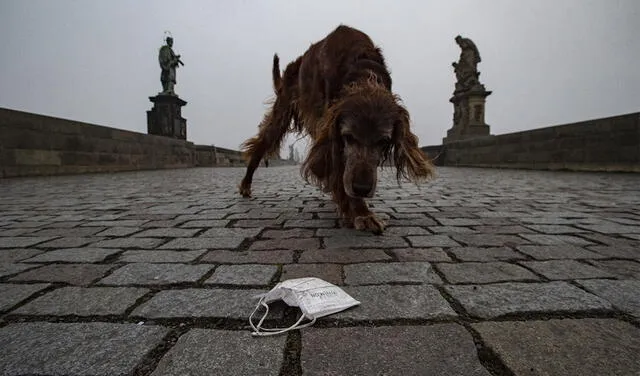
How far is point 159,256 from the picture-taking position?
1841 mm

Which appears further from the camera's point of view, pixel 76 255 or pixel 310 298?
pixel 76 255

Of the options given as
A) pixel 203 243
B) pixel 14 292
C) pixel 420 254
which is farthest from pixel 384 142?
pixel 14 292

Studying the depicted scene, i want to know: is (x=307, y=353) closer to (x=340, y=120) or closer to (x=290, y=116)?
(x=340, y=120)

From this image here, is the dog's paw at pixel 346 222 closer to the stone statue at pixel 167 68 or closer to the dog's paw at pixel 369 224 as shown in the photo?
the dog's paw at pixel 369 224

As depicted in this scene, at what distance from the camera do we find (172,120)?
688 inches

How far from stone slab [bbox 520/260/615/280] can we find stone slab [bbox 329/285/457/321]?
610mm

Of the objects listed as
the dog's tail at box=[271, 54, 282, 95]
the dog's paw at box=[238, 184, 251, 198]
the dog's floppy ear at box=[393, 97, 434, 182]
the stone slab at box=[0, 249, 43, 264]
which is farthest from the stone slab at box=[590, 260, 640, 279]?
the dog's tail at box=[271, 54, 282, 95]

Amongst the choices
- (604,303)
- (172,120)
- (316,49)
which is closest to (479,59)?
(172,120)

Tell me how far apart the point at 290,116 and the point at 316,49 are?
1100 mm

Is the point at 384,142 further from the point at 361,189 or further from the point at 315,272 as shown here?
the point at 315,272

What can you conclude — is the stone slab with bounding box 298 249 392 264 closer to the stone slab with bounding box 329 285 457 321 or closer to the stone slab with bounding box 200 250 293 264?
the stone slab with bounding box 200 250 293 264

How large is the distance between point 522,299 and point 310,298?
80cm

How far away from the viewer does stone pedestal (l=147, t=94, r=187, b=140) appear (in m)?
17.3

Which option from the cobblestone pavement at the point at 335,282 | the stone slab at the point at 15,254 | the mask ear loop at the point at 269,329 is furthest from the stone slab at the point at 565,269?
the stone slab at the point at 15,254
